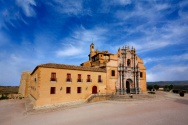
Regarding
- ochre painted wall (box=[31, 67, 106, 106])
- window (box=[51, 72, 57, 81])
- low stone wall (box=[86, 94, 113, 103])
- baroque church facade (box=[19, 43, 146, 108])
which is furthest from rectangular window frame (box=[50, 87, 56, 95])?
low stone wall (box=[86, 94, 113, 103])

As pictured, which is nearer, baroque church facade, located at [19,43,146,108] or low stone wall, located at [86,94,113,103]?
baroque church facade, located at [19,43,146,108]

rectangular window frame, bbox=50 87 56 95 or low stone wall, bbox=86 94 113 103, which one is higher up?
rectangular window frame, bbox=50 87 56 95

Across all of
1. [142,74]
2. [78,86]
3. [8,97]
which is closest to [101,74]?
[78,86]

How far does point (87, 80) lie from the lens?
87.2 ft

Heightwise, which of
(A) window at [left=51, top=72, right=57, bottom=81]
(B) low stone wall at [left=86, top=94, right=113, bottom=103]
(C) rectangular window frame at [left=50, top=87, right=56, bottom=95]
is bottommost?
(B) low stone wall at [left=86, top=94, right=113, bottom=103]

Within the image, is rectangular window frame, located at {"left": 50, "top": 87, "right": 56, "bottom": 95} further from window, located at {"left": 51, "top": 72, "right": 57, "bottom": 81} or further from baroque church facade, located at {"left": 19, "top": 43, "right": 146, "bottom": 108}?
window, located at {"left": 51, "top": 72, "right": 57, "bottom": 81}

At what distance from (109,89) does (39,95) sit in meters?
14.7

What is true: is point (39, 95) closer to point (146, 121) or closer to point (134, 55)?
point (146, 121)

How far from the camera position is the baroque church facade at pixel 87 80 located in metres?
22.2

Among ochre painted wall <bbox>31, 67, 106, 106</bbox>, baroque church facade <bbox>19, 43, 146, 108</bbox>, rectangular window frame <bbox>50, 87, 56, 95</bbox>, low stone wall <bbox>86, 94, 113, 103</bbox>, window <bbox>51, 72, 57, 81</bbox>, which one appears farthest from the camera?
low stone wall <bbox>86, 94, 113, 103</bbox>

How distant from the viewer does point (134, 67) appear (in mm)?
32719

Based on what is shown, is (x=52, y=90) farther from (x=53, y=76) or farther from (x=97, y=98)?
Result: (x=97, y=98)

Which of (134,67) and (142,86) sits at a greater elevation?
(134,67)

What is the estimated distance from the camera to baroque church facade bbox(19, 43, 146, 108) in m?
22.2
